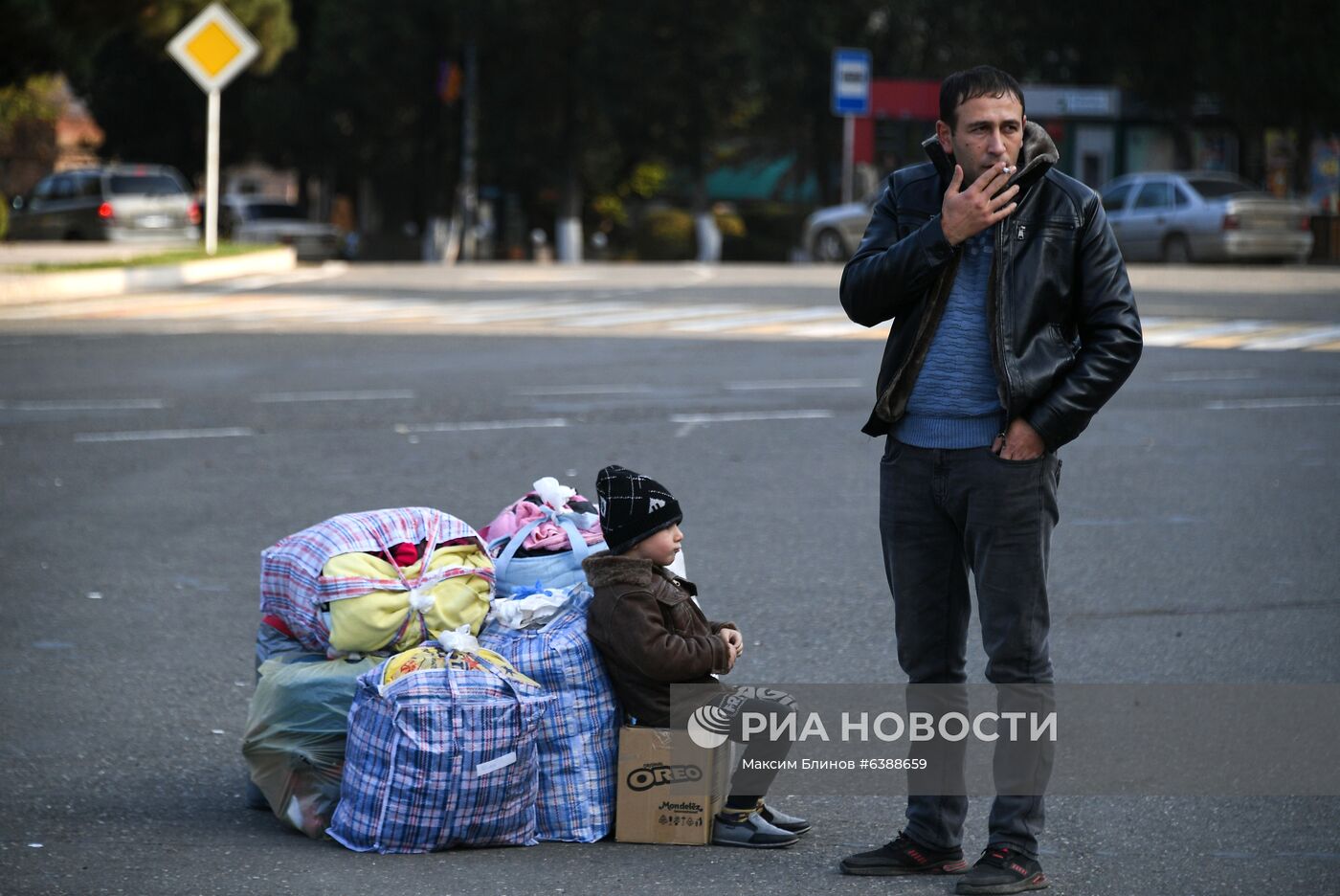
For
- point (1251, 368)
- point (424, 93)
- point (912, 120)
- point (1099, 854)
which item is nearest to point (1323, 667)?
point (1099, 854)

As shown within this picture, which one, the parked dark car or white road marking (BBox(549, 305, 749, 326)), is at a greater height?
the parked dark car

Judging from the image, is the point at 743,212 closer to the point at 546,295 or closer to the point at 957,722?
the point at 546,295

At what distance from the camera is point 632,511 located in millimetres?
4512

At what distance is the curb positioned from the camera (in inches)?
812

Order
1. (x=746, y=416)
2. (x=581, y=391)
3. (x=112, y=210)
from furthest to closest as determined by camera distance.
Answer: (x=112, y=210) < (x=581, y=391) < (x=746, y=416)

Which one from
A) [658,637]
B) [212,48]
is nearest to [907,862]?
[658,637]

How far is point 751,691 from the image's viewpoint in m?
4.53

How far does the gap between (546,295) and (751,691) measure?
1890 cm

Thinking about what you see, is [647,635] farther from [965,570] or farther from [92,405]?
[92,405]

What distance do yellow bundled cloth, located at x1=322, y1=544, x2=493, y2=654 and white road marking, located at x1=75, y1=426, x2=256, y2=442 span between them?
22.4ft

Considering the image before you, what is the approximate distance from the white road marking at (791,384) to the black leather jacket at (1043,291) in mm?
9498

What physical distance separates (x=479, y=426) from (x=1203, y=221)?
869 inches

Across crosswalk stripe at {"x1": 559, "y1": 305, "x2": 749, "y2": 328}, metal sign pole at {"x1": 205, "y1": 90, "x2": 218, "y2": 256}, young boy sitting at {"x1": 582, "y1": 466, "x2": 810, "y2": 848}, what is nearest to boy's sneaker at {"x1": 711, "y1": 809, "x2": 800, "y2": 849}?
young boy sitting at {"x1": 582, "y1": 466, "x2": 810, "y2": 848}

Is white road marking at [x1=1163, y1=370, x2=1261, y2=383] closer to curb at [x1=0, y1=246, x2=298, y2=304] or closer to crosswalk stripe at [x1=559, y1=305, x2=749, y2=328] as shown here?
crosswalk stripe at [x1=559, y1=305, x2=749, y2=328]
